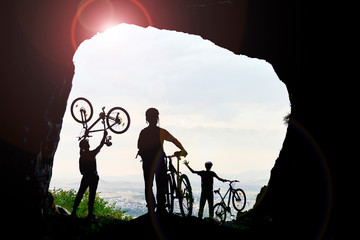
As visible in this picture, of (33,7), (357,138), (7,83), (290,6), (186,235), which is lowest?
(186,235)

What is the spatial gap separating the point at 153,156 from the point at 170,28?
828 cm

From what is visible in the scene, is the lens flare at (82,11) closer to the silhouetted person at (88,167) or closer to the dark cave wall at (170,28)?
the dark cave wall at (170,28)

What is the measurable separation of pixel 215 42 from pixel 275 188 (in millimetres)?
6838

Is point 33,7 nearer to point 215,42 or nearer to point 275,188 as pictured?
point 215,42

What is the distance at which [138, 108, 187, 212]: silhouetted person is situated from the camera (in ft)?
23.7

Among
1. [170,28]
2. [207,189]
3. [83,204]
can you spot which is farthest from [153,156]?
[83,204]

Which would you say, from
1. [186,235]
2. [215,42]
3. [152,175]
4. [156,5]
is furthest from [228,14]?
[186,235]

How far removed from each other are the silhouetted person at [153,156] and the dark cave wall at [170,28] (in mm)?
3388

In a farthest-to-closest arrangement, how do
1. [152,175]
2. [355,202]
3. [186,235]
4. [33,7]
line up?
1. [33,7]
2. [355,202]
3. [152,175]
4. [186,235]

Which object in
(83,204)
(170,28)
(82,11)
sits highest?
(170,28)

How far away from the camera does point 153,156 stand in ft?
23.8

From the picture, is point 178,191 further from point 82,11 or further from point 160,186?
point 82,11

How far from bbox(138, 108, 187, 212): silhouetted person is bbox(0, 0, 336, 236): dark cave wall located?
3.39 metres

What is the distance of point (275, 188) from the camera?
1277cm
